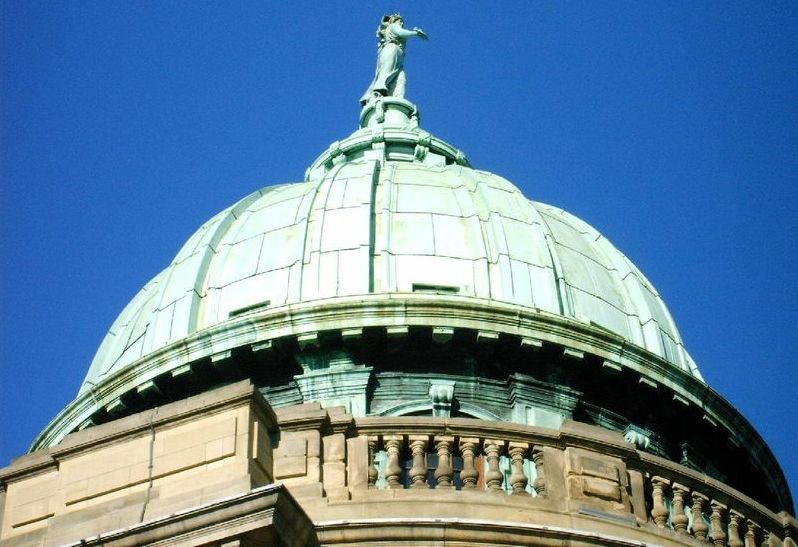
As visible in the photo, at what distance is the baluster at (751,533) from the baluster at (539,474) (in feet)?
9.25

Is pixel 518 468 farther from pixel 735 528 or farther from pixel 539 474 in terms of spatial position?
pixel 735 528

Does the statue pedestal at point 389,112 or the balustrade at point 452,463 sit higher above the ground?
the statue pedestal at point 389,112

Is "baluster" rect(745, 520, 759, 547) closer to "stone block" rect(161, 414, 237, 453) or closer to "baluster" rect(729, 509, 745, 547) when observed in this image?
"baluster" rect(729, 509, 745, 547)

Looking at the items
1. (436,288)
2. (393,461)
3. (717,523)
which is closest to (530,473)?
(393,461)

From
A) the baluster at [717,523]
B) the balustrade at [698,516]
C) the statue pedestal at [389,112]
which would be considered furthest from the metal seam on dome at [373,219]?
the baluster at [717,523]

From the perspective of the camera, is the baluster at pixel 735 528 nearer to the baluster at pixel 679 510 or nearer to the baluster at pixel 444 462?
the baluster at pixel 679 510

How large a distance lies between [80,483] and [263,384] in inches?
305

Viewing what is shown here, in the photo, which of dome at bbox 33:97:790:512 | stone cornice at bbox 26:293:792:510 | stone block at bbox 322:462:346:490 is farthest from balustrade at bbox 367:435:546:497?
stone cornice at bbox 26:293:792:510

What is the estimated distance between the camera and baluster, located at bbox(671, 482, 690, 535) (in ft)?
78.1

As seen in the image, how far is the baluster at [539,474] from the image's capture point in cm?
2328

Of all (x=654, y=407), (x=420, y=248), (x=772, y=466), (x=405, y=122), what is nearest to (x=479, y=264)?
(x=420, y=248)

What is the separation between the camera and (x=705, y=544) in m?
23.7

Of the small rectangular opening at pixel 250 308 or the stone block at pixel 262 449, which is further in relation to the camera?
the small rectangular opening at pixel 250 308

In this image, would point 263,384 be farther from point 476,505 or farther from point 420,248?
point 476,505
